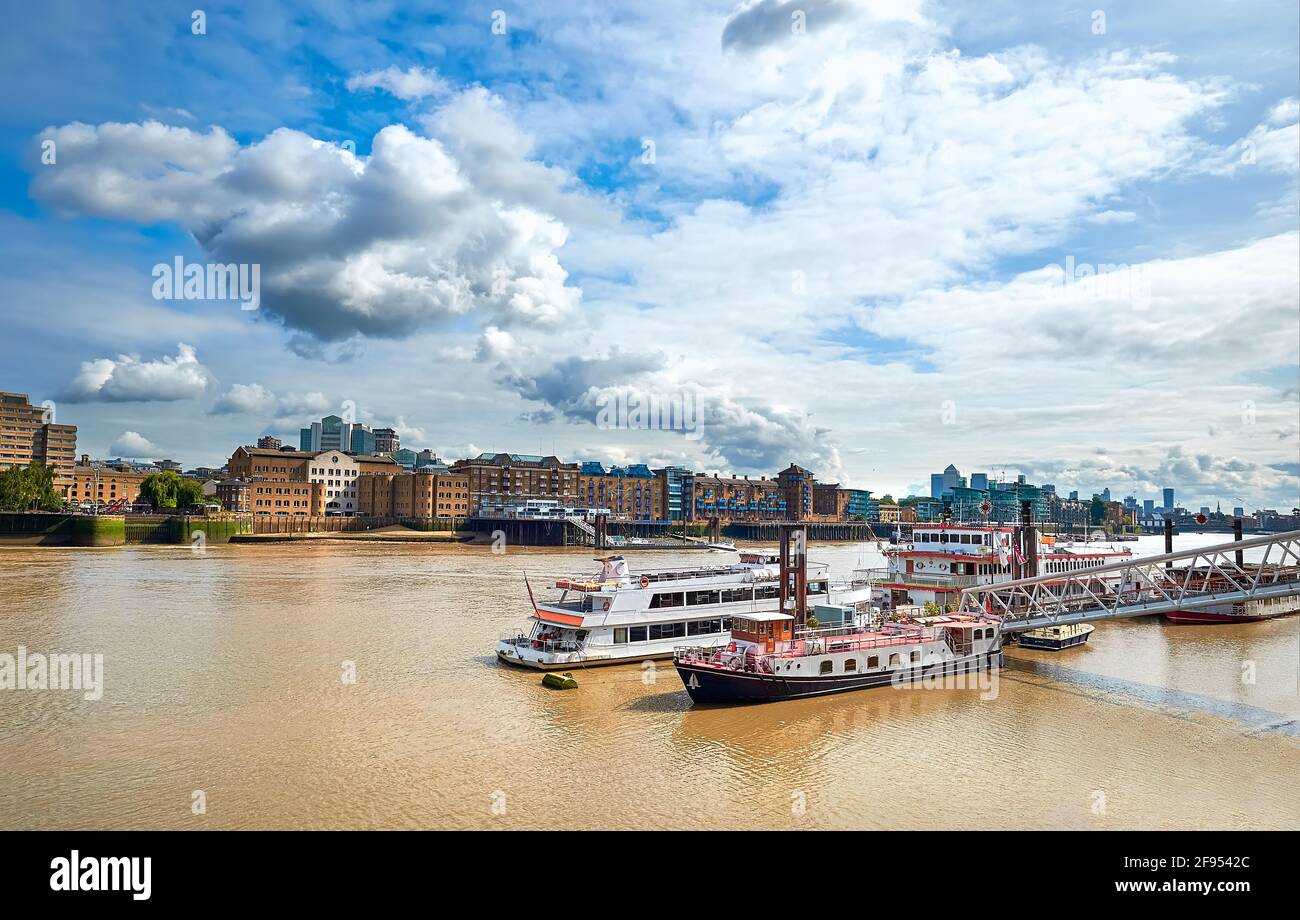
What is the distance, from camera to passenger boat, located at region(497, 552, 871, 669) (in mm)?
34188

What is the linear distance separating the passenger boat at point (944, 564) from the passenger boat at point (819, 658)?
733 centimetres

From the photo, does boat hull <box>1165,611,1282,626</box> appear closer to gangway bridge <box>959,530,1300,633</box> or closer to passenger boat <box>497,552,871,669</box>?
gangway bridge <box>959,530,1300,633</box>

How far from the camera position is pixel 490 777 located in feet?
68.9

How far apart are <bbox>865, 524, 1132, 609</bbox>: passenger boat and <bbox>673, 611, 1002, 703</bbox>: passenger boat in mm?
7332

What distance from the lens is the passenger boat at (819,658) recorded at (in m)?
28.2

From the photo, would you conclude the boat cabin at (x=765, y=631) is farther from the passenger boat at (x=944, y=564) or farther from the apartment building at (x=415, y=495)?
the apartment building at (x=415, y=495)

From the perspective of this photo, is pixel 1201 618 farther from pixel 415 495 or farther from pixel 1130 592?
pixel 415 495

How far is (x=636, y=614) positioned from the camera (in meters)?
35.4

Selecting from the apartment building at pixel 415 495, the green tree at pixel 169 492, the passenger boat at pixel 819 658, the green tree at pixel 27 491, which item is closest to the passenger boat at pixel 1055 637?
the passenger boat at pixel 819 658

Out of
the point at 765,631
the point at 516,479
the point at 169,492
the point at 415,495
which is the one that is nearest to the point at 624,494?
the point at 516,479

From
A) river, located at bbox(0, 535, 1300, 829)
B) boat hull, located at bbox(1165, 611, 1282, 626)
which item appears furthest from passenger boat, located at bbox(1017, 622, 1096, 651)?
boat hull, located at bbox(1165, 611, 1282, 626)
